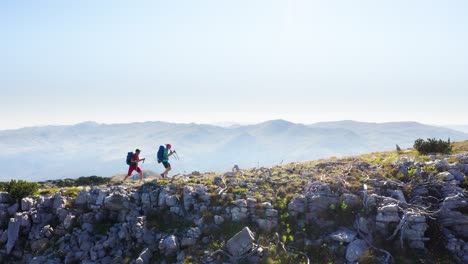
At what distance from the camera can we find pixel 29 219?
2327 cm

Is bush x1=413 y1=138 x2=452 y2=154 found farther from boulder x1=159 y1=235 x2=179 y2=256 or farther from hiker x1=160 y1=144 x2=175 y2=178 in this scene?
boulder x1=159 y1=235 x2=179 y2=256

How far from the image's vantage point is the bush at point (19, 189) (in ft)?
81.9

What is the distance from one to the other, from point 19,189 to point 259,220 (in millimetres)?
19585

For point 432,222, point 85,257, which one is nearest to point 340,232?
point 432,222

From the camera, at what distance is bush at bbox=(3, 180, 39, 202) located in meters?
25.0

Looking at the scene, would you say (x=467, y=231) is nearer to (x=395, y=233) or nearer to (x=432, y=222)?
(x=432, y=222)

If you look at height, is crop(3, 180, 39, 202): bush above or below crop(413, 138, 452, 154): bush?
below

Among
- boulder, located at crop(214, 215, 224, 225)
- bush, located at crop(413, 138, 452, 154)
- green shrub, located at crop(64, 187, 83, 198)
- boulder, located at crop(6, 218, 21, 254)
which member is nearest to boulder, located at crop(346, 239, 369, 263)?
boulder, located at crop(214, 215, 224, 225)

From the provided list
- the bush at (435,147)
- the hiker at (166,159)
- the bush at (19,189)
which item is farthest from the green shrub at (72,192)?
the bush at (435,147)

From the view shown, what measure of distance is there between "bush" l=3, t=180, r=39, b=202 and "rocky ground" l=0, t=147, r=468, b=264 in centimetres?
53

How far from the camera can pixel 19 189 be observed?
2522cm

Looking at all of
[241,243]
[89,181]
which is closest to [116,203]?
[241,243]

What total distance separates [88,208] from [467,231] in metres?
25.6

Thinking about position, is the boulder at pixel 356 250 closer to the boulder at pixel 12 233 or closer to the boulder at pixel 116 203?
the boulder at pixel 116 203
